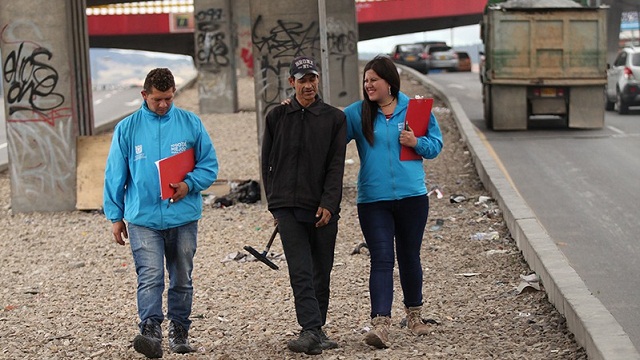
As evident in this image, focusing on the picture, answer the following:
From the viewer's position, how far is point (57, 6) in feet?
55.8

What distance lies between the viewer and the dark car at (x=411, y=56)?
189ft

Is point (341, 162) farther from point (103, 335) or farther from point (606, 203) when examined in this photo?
point (606, 203)

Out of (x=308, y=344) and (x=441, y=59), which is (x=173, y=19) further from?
(x=308, y=344)

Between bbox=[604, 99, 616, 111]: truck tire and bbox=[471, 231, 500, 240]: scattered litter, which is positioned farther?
bbox=[604, 99, 616, 111]: truck tire

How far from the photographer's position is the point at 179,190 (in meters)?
7.81

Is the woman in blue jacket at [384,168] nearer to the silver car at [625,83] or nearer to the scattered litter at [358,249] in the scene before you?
the scattered litter at [358,249]

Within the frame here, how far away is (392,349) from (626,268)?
4335 mm

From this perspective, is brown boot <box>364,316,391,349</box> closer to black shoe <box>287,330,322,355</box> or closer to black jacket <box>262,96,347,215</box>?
black shoe <box>287,330,322,355</box>

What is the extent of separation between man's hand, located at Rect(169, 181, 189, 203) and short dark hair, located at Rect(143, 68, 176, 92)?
1.89ft

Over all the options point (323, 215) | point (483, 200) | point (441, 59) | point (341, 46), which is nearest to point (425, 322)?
point (323, 215)

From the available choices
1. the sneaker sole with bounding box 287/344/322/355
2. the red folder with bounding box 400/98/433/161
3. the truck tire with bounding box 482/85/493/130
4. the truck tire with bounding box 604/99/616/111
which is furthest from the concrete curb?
the truck tire with bounding box 604/99/616/111

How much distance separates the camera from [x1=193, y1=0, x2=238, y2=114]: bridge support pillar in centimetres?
3797

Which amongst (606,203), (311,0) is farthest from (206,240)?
(606,203)

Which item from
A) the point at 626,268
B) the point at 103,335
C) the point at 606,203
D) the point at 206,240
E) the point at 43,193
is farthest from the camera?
the point at 43,193
